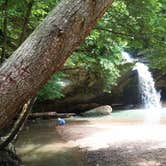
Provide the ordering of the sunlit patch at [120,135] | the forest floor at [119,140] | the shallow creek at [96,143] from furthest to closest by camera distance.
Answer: the sunlit patch at [120,135]
the shallow creek at [96,143]
the forest floor at [119,140]

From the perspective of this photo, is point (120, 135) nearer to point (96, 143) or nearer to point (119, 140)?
point (119, 140)

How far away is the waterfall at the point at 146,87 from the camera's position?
19833 mm

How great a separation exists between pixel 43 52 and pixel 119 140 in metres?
7.78

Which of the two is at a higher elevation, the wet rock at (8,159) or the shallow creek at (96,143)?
the wet rock at (8,159)

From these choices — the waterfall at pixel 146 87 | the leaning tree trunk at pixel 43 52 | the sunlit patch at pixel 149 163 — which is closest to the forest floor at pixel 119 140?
the sunlit patch at pixel 149 163

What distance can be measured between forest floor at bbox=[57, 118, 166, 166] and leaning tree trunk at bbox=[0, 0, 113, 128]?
16.8 ft

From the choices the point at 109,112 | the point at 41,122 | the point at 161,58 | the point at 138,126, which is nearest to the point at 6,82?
the point at 161,58

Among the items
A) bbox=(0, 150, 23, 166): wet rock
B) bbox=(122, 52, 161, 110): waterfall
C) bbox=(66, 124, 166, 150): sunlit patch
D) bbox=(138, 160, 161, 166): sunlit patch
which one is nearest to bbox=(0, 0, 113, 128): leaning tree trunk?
bbox=(0, 150, 23, 166): wet rock

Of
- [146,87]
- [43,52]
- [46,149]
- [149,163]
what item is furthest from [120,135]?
[146,87]

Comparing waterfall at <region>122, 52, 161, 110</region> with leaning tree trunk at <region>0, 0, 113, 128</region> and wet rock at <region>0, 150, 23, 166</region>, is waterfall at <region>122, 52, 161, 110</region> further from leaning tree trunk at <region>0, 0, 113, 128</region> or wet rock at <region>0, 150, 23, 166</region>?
leaning tree trunk at <region>0, 0, 113, 128</region>

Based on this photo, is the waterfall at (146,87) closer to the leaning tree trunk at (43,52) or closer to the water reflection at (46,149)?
the water reflection at (46,149)

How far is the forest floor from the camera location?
7.40 meters

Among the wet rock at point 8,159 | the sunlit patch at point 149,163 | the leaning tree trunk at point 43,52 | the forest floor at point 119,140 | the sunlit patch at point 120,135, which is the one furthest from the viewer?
the sunlit patch at point 120,135

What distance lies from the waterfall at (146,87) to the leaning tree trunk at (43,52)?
17.5 m
